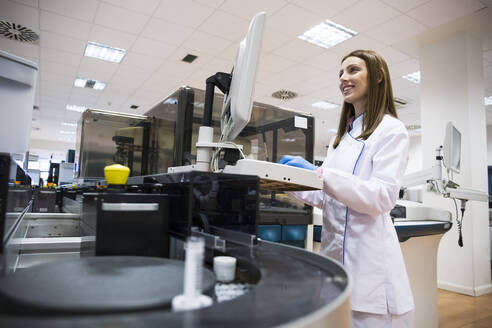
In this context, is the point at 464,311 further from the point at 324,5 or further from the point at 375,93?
the point at 324,5

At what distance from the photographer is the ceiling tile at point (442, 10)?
10.3 ft

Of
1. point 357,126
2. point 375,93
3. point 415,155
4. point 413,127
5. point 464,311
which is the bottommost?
point 464,311

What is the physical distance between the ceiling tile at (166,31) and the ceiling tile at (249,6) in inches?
26.8

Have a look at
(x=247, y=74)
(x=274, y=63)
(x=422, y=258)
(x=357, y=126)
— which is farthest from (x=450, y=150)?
(x=274, y=63)

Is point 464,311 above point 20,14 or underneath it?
underneath

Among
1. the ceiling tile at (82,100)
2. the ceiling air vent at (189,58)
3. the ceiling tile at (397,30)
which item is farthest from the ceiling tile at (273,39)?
the ceiling tile at (82,100)

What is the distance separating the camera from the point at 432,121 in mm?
3875

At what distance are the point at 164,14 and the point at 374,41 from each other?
97.6 inches

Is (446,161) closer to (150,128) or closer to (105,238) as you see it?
(150,128)

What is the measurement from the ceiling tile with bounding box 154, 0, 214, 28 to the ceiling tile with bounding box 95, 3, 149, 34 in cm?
25

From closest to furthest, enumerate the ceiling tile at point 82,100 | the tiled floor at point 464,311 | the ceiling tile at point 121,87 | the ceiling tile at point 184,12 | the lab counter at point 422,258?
1. the lab counter at point 422,258
2. the tiled floor at point 464,311
3. the ceiling tile at point 184,12
4. the ceiling tile at point 121,87
5. the ceiling tile at point 82,100

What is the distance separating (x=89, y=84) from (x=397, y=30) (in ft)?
16.9

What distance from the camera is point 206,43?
13.4ft

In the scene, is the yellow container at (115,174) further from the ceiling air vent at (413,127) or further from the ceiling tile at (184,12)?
the ceiling air vent at (413,127)
